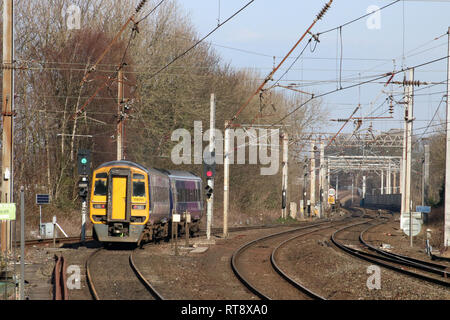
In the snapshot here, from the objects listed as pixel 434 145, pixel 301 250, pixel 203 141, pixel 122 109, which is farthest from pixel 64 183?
pixel 434 145

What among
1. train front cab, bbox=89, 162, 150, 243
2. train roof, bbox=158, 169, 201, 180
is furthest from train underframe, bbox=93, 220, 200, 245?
train roof, bbox=158, 169, 201, 180

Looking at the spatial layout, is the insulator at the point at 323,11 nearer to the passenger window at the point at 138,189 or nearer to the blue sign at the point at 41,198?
the passenger window at the point at 138,189

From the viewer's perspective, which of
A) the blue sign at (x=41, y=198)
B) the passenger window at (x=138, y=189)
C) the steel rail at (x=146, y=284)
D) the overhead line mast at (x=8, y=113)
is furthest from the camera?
the passenger window at (x=138, y=189)

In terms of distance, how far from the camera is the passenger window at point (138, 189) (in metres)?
24.7

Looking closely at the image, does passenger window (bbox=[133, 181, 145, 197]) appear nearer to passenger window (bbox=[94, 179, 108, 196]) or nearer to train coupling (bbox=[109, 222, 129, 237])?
passenger window (bbox=[94, 179, 108, 196])

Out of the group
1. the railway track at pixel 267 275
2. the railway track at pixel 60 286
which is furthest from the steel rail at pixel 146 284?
the railway track at pixel 267 275

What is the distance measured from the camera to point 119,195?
24.7 metres

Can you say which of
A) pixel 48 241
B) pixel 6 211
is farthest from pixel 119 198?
pixel 6 211

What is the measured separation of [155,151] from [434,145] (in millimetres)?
28965

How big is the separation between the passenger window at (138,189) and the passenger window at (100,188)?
1.03m

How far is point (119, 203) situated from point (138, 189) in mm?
841

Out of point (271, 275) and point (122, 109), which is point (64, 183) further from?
point (271, 275)

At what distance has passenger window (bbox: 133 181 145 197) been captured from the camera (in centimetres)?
2467

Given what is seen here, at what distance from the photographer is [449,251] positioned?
977 inches
